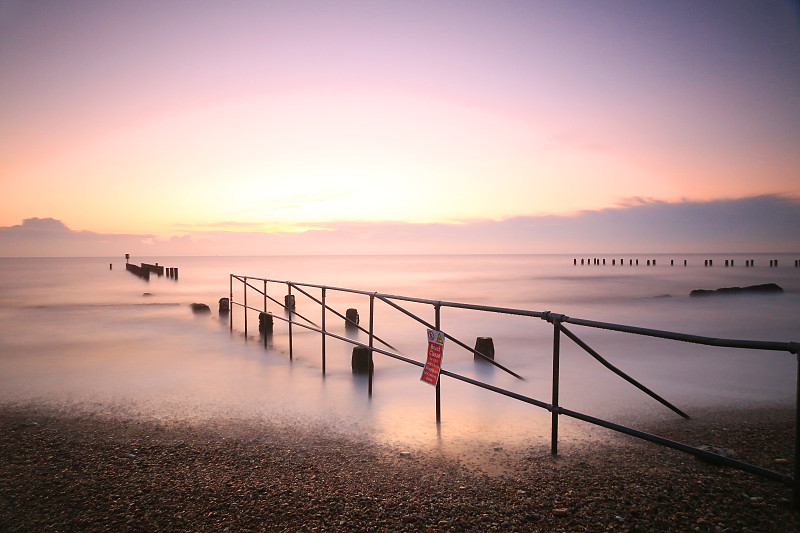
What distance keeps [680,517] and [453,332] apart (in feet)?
41.7

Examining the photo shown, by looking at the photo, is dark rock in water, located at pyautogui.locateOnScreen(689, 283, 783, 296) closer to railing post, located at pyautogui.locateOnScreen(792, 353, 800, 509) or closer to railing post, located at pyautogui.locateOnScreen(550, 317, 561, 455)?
railing post, located at pyautogui.locateOnScreen(550, 317, 561, 455)

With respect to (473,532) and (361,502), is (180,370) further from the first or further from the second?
(473,532)

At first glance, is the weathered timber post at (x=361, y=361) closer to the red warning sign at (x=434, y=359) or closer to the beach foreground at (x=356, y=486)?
the beach foreground at (x=356, y=486)

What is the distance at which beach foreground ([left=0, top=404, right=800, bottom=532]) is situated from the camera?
3266 mm

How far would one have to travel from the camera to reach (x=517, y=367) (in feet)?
33.7

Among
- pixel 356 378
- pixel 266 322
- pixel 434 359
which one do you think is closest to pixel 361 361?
pixel 356 378

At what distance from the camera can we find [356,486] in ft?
12.6

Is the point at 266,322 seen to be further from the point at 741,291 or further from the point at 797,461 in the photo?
the point at 741,291

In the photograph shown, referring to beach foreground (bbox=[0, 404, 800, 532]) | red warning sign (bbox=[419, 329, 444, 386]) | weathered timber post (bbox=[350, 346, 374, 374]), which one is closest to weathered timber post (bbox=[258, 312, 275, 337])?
weathered timber post (bbox=[350, 346, 374, 374])

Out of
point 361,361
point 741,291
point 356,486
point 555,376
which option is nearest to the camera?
point 356,486

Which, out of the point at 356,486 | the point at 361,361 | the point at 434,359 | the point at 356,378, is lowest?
the point at 356,378

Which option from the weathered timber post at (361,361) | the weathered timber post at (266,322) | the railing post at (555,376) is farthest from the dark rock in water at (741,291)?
the railing post at (555,376)

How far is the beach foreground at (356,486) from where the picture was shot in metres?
3.27

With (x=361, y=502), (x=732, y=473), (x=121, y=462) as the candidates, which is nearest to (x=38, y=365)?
(x=121, y=462)
